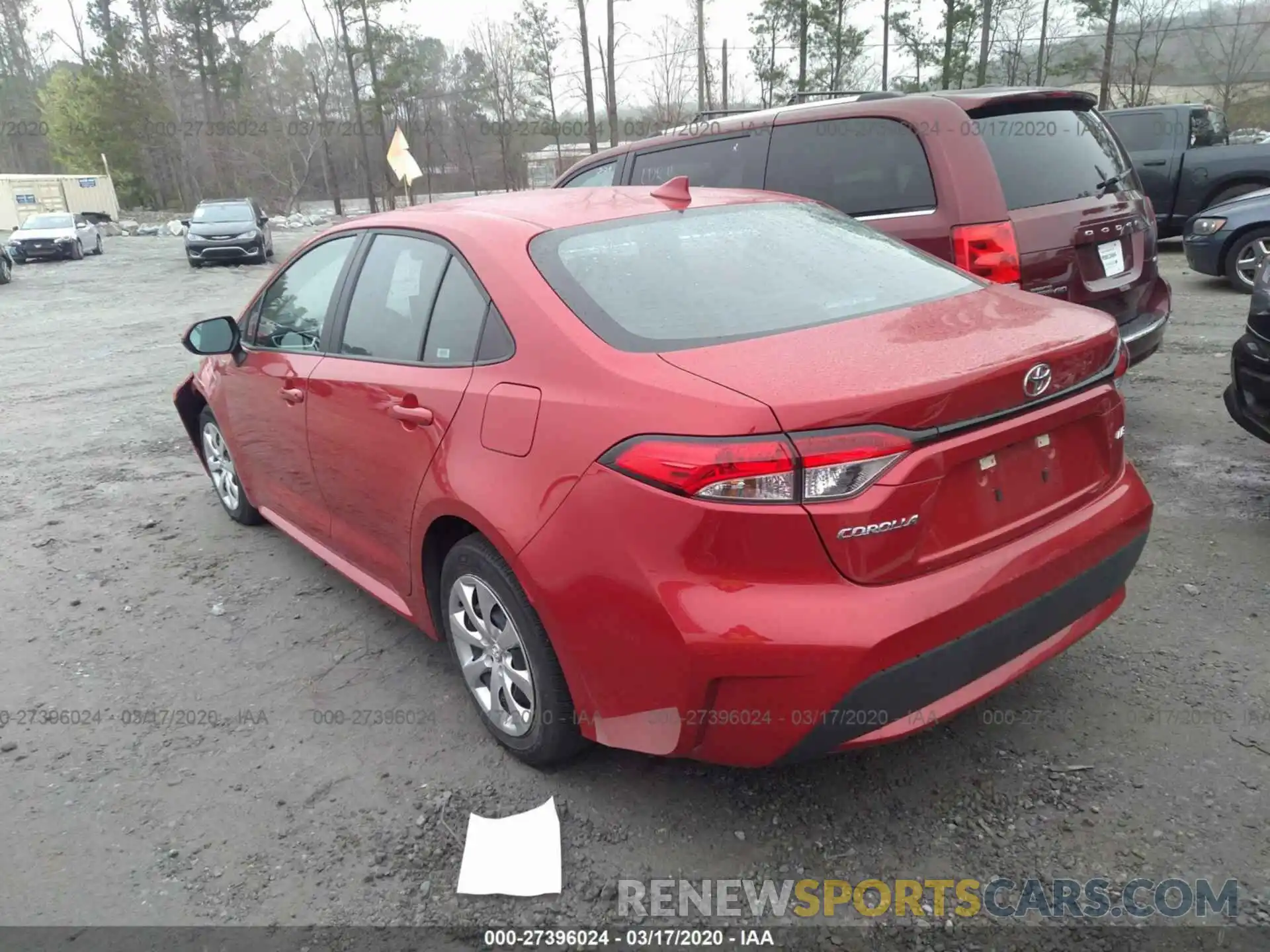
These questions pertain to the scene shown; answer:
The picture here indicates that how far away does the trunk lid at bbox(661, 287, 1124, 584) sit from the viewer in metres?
1.98

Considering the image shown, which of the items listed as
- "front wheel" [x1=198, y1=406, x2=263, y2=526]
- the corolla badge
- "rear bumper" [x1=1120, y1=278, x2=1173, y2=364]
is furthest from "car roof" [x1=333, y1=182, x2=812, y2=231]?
"rear bumper" [x1=1120, y1=278, x2=1173, y2=364]

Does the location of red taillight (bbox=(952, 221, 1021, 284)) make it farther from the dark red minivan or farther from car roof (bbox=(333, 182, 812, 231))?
car roof (bbox=(333, 182, 812, 231))

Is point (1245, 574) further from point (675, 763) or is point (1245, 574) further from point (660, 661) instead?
point (660, 661)

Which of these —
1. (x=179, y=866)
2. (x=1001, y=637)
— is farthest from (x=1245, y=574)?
(x=179, y=866)

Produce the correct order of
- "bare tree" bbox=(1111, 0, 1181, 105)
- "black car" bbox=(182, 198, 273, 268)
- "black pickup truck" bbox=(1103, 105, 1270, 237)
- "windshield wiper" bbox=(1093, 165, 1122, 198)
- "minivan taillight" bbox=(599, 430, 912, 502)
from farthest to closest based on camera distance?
1. "bare tree" bbox=(1111, 0, 1181, 105)
2. "black car" bbox=(182, 198, 273, 268)
3. "black pickup truck" bbox=(1103, 105, 1270, 237)
4. "windshield wiper" bbox=(1093, 165, 1122, 198)
5. "minivan taillight" bbox=(599, 430, 912, 502)

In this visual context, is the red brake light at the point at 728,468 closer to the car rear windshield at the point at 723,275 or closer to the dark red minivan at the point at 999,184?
the car rear windshield at the point at 723,275

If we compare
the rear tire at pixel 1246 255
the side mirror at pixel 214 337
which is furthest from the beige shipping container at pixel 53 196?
the rear tire at pixel 1246 255

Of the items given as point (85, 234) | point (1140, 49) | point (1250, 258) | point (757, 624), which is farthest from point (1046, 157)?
point (1140, 49)

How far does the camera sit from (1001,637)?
2201 millimetres

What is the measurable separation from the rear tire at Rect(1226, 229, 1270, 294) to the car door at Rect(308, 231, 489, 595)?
28.9 ft

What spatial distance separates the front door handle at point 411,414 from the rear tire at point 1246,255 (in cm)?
902

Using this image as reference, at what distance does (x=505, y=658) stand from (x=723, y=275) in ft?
4.21

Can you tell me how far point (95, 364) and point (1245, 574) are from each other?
10.8m

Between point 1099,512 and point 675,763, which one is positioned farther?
point 675,763
